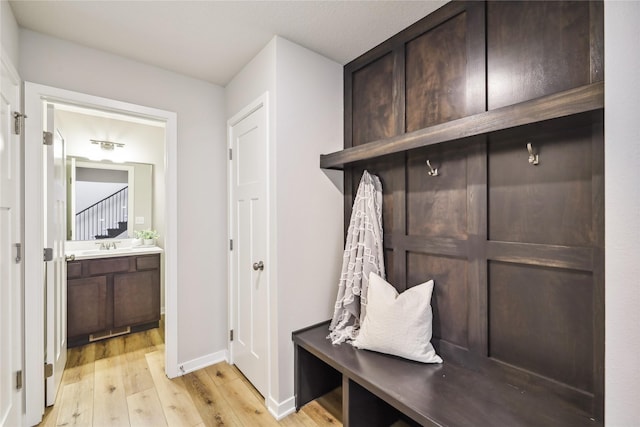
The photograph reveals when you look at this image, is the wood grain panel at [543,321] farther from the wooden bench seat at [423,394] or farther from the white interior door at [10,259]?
the white interior door at [10,259]

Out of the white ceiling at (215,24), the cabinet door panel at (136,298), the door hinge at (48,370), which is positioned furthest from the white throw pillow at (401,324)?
the cabinet door panel at (136,298)

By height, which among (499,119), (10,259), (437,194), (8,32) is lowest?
(10,259)

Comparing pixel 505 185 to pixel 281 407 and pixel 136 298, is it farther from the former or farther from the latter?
pixel 136 298

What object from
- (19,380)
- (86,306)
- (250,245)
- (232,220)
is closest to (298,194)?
(250,245)

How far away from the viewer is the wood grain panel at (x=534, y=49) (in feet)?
3.83

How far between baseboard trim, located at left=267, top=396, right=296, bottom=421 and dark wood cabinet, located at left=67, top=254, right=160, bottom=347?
1.97 meters

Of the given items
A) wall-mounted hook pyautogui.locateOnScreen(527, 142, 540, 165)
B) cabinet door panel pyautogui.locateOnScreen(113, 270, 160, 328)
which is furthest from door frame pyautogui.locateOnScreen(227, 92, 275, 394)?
wall-mounted hook pyautogui.locateOnScreen(527, 142, 540, 165)

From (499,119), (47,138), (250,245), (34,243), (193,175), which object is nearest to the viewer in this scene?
(499,119)

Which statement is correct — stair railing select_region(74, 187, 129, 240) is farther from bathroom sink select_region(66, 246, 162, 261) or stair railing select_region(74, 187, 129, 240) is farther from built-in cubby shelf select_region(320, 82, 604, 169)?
built-in cubby shelf select_region(320, 82, 604, 169)

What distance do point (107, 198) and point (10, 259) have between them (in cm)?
207

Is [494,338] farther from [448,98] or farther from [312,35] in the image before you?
[312,35]

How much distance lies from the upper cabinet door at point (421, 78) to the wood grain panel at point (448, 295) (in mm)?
803

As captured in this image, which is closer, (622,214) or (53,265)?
(622,214)

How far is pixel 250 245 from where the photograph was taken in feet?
7.09
